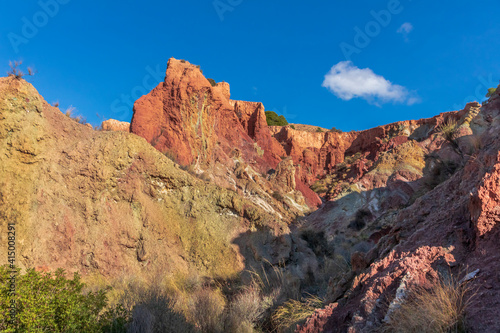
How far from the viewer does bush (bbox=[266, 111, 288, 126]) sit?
6930cm

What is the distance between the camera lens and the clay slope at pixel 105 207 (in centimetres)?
809

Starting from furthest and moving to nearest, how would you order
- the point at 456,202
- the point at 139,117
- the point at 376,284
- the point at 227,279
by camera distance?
the point at 139,117 → the point at 227,279 → the point at 456,202 → the point at 376,284

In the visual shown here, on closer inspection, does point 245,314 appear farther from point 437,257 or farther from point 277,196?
point 277,196

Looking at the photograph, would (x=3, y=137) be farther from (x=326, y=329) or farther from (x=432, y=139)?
(x=432, y=139)

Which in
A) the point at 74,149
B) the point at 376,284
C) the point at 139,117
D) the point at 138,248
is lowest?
the point at 376,284

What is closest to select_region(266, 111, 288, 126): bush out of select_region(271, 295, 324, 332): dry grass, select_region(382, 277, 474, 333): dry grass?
select_region(271, 295, 324, 332): dry grass

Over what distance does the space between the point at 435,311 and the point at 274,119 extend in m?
69.2

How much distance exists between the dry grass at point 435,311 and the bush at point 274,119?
219ft

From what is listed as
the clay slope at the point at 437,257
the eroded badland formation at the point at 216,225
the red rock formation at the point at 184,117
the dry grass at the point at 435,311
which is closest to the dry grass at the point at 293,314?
the eroded badland formation at the point at 216,225

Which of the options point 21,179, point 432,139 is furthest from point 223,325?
point 432,139

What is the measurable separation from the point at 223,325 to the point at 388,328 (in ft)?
13.5

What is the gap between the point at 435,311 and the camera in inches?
102

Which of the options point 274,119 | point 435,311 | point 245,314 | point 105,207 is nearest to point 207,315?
point 245,314

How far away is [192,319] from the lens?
6.30 metres
